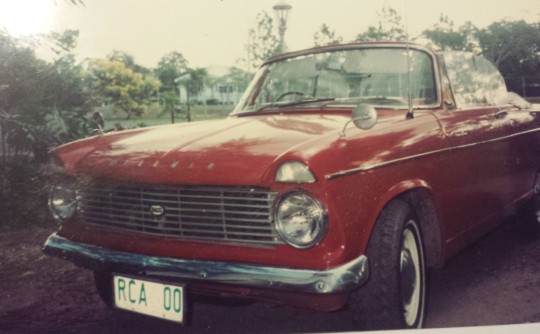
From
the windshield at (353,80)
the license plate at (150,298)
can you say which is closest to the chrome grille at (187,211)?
the license plate at (150,298)

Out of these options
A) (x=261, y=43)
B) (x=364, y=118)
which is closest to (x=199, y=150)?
(x=364, y=118)

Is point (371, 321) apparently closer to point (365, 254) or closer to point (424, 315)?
point (365, 254)

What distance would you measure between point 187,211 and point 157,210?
5.0 inches

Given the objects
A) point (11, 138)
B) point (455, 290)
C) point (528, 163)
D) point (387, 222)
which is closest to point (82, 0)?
point (11, 138)

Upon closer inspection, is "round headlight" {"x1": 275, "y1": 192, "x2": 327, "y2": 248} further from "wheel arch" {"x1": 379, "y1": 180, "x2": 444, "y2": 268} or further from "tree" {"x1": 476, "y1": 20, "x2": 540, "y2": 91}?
"tree" {"x1": 476, "y1": 20, "x2": 540, "y2": 91}

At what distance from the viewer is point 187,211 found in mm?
1894

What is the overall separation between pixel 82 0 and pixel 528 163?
8.48 ft

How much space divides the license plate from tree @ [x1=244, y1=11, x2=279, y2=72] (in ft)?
3.85

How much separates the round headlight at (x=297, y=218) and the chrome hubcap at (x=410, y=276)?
1.73ft

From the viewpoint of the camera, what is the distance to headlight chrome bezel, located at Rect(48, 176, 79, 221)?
219 cm

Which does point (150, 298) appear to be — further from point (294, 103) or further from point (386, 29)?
point (386, 29)

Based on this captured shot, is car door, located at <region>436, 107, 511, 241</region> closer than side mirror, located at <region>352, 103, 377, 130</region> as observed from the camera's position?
No

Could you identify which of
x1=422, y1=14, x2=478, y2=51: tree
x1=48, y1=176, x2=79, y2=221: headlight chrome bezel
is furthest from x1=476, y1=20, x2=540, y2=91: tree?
x1=48, y1=176, x2=79, y2=221: headlight chrome bezel

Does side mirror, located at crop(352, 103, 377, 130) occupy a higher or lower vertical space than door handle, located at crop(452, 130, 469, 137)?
higher
